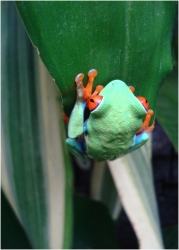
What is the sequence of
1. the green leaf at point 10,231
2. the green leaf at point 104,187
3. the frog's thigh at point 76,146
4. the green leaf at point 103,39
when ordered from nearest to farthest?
the green leaf at point 103,39 < the frog's thigh at point 76,146 < the green leaf at point 10,231 < the green leaf at point 104,187

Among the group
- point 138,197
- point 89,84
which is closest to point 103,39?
point 89,84

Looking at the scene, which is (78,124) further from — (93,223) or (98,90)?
(93,223)

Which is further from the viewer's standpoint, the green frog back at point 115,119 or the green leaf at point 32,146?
the green leaf at point 32,146

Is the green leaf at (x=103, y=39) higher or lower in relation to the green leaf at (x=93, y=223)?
higher

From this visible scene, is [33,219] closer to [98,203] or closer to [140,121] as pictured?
[98,203]

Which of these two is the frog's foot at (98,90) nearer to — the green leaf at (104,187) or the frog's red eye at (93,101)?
the frog's red eye at (93,101)

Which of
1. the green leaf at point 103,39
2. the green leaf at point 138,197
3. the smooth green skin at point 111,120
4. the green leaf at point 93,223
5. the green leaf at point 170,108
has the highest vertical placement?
the green leaf at point 103,39

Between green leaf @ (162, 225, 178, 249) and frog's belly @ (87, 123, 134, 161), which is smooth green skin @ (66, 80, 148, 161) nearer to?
frog's belly @ (87, 123, 134, 161)

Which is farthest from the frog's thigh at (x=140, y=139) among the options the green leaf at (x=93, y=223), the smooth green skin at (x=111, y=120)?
the green leaf at (x=93, y=223)
